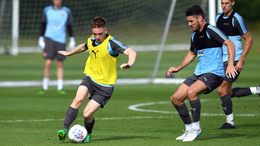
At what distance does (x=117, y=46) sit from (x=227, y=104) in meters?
2.62

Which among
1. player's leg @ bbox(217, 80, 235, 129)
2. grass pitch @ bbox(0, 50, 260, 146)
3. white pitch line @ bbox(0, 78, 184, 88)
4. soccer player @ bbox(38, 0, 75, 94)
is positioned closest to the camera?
grass pitch @ bbox(0, 50, 260, 146)

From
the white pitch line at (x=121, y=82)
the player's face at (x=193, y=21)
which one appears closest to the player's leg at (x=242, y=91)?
the player's face at (x=193, y=21)

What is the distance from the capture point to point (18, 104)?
17922 mm

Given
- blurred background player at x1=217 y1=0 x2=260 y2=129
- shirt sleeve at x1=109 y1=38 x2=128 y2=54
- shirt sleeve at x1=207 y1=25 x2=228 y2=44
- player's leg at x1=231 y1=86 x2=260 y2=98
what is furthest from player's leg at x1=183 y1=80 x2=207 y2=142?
player's leg at x1=231 y1=86 x2=260 y2=98

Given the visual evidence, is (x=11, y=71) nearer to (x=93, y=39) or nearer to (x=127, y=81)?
(x=127, y=81)

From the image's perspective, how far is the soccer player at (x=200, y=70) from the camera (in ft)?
39.0

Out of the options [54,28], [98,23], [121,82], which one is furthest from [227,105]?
[121,82]

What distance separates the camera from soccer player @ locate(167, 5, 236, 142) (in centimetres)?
1190

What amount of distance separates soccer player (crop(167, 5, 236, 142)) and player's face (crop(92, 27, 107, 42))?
1.17 metres

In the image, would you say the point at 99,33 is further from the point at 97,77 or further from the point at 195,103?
the point at 195,103

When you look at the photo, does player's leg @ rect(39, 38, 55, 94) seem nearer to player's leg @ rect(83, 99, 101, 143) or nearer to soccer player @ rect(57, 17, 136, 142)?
soccer player @ rect(57, 17, 136, 142)

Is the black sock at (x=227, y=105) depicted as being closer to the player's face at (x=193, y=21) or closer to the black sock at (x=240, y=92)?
the black sock at (x=240, y=92)

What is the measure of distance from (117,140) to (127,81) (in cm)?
1245

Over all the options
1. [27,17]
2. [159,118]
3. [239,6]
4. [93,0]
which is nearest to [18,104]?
[159,118]
